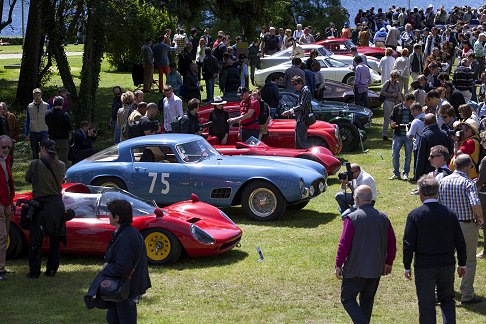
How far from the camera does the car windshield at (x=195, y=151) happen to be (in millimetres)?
15719

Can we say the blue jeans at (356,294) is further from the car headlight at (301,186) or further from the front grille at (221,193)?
the front grille at (221,193)

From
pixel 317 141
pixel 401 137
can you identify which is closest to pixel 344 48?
pixel 317 141

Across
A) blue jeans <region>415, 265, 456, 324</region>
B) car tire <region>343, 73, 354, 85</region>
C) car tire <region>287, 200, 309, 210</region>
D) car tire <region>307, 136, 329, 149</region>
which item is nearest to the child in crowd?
car tire <region>343, 73, 354, 85</region>

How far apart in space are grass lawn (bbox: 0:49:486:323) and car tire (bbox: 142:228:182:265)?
6.4 inches

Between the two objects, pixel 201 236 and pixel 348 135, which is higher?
pixel 348 135

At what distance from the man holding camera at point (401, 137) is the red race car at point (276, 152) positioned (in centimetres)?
129

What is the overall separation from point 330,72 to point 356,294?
21831mm

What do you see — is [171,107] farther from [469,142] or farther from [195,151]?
[469,142]

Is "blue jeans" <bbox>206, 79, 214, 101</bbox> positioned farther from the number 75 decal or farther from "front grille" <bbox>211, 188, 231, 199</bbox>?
"front grille" <bbox>211, 188, 231, 199</bbox>

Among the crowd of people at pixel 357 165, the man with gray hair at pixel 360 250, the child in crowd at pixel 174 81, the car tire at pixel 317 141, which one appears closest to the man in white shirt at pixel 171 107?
the crowd of people at pixel 357 165

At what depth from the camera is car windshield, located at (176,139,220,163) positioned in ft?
51.6

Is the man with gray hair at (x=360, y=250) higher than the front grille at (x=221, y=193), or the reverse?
the man with gray hair at (x=360, y=250)

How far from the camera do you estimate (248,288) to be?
1174cm

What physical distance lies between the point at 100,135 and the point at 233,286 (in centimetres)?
1324
